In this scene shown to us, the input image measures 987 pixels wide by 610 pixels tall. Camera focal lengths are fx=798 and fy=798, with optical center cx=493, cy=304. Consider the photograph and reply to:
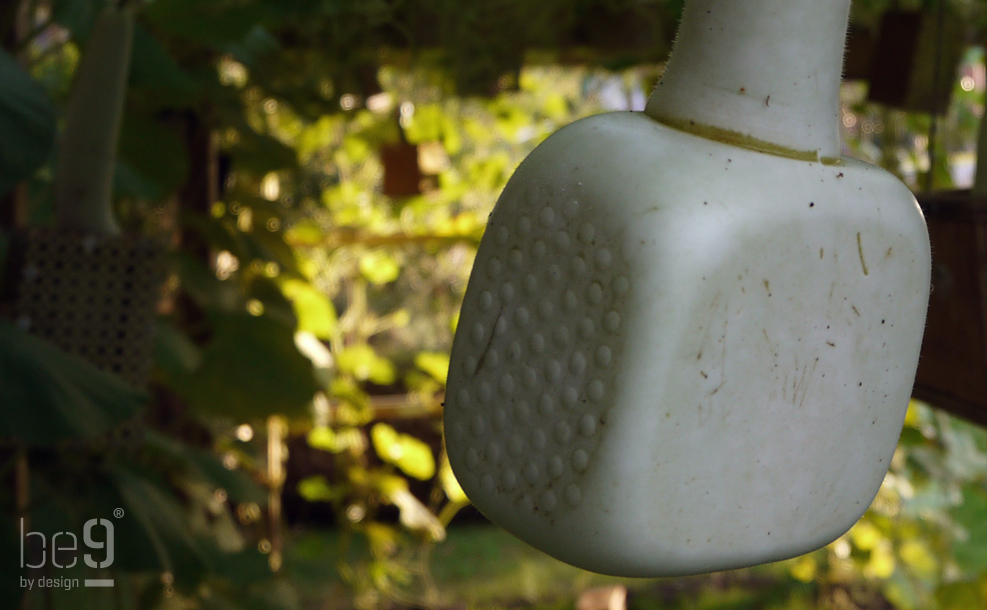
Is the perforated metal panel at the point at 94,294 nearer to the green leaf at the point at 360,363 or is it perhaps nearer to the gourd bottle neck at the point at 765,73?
the gourd bottle neck at the point at 765,73

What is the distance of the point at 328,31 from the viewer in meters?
1.10

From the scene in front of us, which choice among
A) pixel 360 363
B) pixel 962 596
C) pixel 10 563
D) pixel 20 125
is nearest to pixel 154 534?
pixel 10 563

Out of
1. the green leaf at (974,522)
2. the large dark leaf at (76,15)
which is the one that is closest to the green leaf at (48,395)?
the large dark leaf at (76,15)

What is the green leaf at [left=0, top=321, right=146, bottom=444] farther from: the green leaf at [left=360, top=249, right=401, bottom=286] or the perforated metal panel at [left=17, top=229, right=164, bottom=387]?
the green leaf at [left=360, top=249, right=401, bottom=286]

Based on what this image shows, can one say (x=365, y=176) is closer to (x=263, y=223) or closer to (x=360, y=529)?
(x=263, y=223)

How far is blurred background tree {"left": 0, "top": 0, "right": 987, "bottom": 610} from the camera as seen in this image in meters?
0.66

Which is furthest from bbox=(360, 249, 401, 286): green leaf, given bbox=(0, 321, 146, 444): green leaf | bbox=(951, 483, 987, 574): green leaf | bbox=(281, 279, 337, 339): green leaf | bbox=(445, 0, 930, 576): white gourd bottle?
bbox=(445, 0, 930, 576): white gourd bottle

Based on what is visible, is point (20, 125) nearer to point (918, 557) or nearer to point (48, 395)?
point (48, 395)

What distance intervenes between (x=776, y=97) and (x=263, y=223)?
115 centimetres

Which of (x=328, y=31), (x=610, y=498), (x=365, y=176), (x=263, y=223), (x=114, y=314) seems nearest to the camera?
(x=610, y=498)

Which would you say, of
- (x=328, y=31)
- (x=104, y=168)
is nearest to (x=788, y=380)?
(x=104, y=168)

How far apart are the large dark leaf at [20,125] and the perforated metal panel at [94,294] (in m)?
0.05

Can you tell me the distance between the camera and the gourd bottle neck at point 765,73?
206mm

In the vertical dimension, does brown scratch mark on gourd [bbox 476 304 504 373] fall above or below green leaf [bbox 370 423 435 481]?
above
